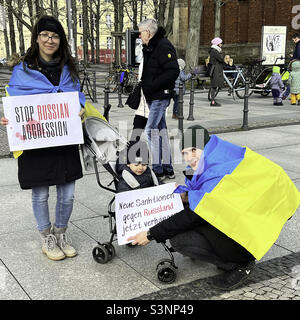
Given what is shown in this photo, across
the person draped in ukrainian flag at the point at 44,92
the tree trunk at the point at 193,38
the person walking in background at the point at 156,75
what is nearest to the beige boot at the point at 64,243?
the person draped in ukrainian flag at the point at 44,92

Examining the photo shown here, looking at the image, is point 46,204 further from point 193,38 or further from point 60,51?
point 193,38

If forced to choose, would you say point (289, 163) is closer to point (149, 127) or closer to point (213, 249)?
point (149, 127)

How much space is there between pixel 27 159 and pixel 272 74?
42.2ft

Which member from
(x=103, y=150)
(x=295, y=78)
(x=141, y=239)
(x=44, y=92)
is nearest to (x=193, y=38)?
(x=295, y=78)

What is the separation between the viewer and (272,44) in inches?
749

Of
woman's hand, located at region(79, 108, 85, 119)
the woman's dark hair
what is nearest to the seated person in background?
woman's hand, located at region(79, 108, 85, 119)

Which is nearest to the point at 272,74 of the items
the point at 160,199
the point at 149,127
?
the point at 149,127

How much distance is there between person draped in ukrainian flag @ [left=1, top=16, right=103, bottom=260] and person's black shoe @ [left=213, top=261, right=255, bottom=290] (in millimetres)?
1296

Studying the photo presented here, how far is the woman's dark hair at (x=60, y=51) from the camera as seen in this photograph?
11.2 ft

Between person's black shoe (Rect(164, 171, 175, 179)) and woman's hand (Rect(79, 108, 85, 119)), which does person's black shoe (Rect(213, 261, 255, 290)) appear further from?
person's black shoe (Rect(164, 171, 175, 179))

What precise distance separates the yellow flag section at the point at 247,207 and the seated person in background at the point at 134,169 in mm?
801

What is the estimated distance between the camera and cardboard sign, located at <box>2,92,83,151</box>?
3.34 m

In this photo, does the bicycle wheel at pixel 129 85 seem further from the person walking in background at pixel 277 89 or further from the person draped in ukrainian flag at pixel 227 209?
the person draped in ukrainian flag at pixel 227 209

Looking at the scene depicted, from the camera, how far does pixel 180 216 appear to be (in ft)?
10.4
